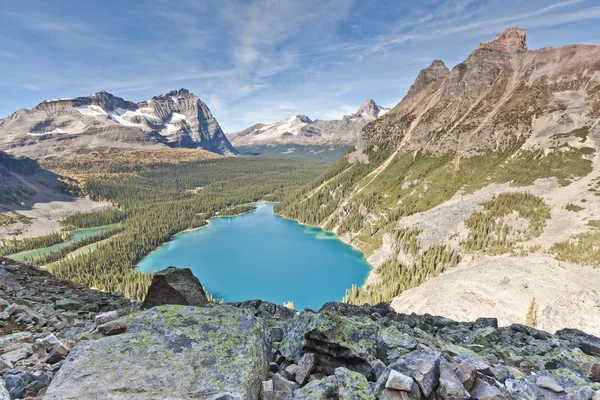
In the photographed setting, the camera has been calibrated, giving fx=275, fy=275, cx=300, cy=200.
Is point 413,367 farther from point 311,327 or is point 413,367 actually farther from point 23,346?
point 23,346

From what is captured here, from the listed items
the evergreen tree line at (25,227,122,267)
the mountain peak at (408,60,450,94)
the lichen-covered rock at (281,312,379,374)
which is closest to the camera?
the lichen-covered rock at (281,312,379,374)

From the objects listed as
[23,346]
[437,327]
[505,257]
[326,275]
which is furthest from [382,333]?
[326,275]

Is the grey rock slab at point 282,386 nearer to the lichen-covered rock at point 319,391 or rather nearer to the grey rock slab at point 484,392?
the lichen-covered rock at point 319,391

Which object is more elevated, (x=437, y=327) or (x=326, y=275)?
(x=437, y=327)

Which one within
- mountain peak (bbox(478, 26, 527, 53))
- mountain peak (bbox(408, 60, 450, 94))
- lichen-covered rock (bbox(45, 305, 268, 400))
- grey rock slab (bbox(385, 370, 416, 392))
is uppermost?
mountain peak (bbox(478, 26, 527, 53))

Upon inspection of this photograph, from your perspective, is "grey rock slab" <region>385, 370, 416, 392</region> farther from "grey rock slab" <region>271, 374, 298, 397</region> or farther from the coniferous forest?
the coniferous forest

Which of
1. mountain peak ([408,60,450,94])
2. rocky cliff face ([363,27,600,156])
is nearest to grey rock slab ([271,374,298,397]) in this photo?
rocky cliff face ([363,27,600,156])

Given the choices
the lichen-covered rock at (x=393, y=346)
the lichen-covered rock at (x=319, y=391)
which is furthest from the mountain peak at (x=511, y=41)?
the lichen-covered rock at (x=319, y=391)
